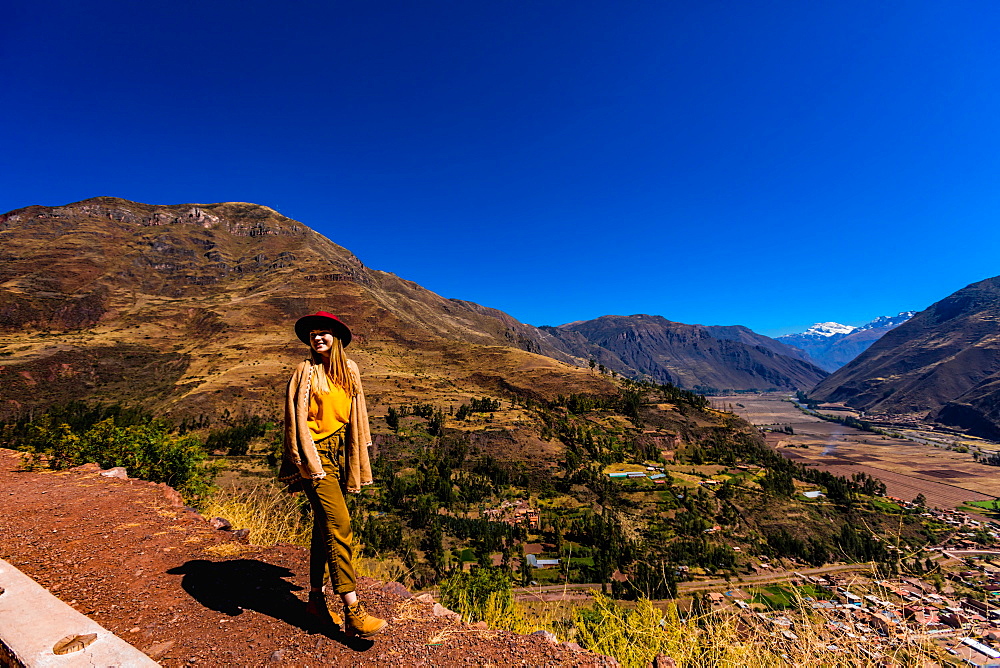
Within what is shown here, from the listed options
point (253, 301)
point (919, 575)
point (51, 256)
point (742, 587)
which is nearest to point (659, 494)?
point (742, 587)

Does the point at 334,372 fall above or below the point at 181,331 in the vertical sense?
below

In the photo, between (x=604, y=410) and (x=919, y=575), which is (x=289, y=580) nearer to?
(x=919, y=575)

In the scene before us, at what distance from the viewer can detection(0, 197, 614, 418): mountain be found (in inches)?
3273

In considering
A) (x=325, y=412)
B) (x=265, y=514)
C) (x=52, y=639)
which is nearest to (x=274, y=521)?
(x=265, y=514)

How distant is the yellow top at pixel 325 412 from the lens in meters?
4.49

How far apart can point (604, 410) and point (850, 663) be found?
321 feet

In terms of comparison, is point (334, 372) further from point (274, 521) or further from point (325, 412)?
point (274, 521)

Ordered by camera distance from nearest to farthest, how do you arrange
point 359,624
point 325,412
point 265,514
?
point 359,624 → point 325,412 → point 265,514

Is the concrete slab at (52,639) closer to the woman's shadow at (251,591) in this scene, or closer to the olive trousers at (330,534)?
the woman's shadow at (251,591)

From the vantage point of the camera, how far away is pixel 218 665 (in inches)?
135

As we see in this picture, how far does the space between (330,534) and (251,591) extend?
4.93 feet

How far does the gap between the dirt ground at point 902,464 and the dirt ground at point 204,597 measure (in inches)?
5098

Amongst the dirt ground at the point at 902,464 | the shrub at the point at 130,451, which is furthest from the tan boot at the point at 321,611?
the dirt ground at the point at 902,464

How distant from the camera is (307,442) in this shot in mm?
4219
